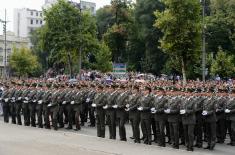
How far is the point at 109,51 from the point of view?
200ft

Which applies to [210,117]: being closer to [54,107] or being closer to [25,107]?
[54,107]

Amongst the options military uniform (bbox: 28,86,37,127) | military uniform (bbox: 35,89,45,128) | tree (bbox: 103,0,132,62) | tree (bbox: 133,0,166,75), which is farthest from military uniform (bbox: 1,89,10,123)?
tree (bbox: 133,0,166,75)

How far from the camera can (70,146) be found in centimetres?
1639

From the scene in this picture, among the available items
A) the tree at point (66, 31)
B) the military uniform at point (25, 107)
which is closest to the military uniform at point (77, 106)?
the military uniform at point (25, 107)

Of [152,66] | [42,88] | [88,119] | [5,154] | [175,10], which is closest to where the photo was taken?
[5,154]

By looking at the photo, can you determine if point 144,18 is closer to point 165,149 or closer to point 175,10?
point 175,10

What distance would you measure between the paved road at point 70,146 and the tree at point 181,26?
45.3 ft

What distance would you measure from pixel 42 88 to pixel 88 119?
324cm

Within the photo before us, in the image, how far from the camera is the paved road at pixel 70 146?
1520cm

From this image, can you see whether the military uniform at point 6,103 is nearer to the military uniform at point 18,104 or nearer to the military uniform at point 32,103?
the military uniform at point 18,104

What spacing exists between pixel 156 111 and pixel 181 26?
56.8 feet

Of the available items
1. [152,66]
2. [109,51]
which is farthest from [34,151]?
[152,66]

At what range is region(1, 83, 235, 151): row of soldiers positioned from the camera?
16078 millimetres

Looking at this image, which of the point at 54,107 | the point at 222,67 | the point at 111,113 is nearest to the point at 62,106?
the point at 54,107
